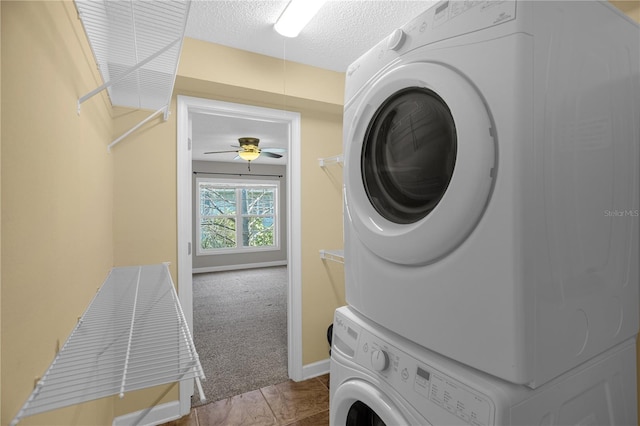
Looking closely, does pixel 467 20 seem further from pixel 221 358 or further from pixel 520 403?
pixel 221 358

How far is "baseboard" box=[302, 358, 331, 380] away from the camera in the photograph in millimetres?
2367

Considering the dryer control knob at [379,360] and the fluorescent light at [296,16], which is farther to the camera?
the fluorescent light at [296,16]

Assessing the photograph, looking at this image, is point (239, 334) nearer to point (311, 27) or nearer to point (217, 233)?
point (311, 27)

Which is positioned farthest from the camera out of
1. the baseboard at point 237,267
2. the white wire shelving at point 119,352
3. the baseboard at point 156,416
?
the baseboard at point 237,267

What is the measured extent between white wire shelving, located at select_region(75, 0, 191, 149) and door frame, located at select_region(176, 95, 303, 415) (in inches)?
13.8

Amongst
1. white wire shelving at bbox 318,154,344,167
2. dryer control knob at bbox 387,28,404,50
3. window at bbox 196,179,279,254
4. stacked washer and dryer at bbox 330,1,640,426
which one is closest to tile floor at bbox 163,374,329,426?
stacked washer and dryer at bbox 330,1,640,426

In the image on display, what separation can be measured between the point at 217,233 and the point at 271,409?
498 cm

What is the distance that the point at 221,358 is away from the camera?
8.79 ft

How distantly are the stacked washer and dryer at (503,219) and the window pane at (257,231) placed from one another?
240 inches

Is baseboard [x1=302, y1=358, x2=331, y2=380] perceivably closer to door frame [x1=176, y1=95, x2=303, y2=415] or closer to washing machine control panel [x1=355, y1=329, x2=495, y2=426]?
door frame [x1=176, y1=95, x2=303, y2=415]

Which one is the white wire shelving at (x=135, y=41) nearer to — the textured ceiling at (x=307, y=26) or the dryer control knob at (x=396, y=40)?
the textured ceiling at (x=307, y=26)

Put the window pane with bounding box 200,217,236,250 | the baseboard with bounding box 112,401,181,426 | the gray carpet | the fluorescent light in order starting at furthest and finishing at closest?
the window pane with bounding box 200,217,236,250 → the gray carpet → the baseboard with bounding box 112,401,181,426 → the fluorescent light

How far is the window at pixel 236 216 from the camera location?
6387 mm

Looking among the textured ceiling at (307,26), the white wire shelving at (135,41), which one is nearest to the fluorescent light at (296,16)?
the textured ceiling at (307,26)
